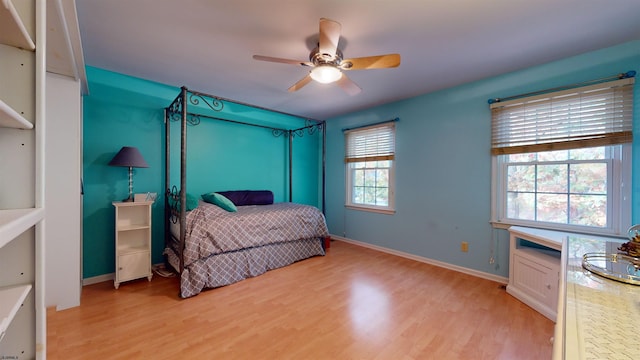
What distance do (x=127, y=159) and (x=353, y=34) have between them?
2.56m

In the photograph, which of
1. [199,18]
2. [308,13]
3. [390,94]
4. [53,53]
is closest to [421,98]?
[390,94]

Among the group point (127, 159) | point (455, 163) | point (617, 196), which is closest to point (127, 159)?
point (127, 159)

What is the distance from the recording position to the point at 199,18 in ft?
6.12

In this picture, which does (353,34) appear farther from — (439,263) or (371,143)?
(439,263)

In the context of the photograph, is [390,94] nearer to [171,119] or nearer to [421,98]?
[421,98]

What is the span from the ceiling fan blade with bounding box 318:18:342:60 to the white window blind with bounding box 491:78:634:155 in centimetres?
220

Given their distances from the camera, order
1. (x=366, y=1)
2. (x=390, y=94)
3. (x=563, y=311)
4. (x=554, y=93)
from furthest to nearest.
Result: (x=390, y=94) < (x=554, y=93) < (x=366, y=1) < (x=563, y=311)

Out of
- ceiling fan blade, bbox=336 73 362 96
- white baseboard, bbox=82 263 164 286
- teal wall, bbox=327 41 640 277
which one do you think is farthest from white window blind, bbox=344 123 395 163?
white baseboard, bbox=82 263 164 286

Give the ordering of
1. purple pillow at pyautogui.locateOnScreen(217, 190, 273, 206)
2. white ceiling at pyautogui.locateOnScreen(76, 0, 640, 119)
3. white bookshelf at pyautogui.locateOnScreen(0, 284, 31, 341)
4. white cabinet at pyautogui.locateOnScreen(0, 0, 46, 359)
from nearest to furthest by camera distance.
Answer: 1. white bookshelf at pyautogui.locateOnScreen(0, 284, 31, 341)
2. white cabinet at pyautogui.locateOnScreen(0, 0, 46, 359)
3. white ceiling at pyautogui.locateOnScreen(76, 0, 640, 119)
4. purple pillow at pyautogui.locateOnScreen(217, 190, 273, 206)

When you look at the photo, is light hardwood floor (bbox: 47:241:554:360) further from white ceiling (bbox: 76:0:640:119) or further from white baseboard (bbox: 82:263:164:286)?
white ceiling (bbox: 76:0:640:119)

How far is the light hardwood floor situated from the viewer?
1.69 m

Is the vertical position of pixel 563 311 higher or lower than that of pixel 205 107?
lower

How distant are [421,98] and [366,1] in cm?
220

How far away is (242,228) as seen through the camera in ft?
9.27
